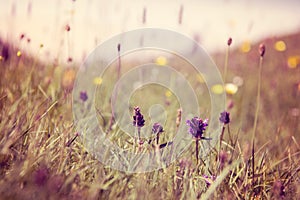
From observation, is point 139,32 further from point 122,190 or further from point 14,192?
point 14,192

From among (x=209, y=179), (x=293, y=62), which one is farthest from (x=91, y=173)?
(x=293, y=62)

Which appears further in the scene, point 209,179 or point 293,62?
point 293,62

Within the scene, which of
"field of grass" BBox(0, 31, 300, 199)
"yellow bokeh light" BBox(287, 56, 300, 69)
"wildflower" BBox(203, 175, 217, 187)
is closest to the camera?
"field of grass" BBox(0, 31, 300, 199)

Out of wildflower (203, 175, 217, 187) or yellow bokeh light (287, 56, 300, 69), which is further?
yellow bokeh light (287, 56, 300, 69)

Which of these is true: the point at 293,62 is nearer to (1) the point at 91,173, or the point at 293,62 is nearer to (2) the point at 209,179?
(2) the point at 209,179

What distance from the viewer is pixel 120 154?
4.99 ft

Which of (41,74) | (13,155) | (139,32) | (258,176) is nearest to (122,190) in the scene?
(13,155)

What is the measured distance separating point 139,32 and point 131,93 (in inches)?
29.4

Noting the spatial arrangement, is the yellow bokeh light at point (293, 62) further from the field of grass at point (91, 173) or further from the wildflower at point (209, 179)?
the wildflower at point (209, 179)

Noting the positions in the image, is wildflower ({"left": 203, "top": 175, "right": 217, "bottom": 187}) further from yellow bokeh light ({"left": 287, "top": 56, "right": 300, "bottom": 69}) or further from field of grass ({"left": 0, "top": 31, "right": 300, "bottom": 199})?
yellow bokeh light ({"left": 287, "top": 56, "right": 300, "bottom": 69})

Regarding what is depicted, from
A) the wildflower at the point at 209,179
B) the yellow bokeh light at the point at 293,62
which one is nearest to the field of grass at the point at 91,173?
the wildflower at the point at 209,179

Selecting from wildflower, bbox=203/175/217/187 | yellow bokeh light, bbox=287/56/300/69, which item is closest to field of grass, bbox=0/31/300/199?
wildflower, bbox=203/175/217/187

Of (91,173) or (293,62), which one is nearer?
(91,173)

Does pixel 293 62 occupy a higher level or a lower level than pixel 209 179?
higher
